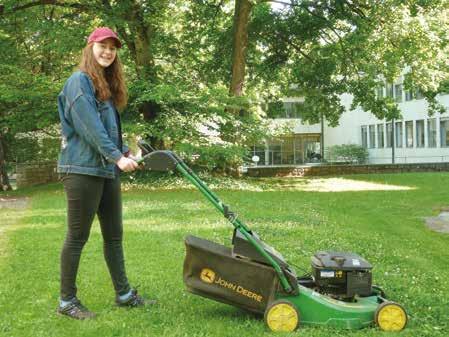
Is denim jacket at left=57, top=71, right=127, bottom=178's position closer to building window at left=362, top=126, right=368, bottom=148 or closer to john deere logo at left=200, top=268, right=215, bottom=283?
john deere logo at left=200, top=268, right=215, bottom=283

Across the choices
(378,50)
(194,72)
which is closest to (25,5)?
(194,72)

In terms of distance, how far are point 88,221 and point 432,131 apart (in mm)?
38898

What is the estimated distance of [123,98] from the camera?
508 centimetres

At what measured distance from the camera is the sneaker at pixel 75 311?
501cm

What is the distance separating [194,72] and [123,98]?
21.4 m

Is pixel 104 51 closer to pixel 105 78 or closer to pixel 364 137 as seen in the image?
pixel 105 78

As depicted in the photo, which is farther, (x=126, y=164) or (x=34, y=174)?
(x=34, y=174)

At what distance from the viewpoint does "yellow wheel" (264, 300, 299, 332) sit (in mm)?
4633

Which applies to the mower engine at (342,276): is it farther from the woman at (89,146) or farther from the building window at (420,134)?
the building window at (420,134)

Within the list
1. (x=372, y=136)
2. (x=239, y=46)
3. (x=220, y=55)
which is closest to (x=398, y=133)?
(x=372, y=136)

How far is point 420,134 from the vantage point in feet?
140

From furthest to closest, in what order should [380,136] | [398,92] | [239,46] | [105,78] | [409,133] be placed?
1. [380,136]
2. [398,92]
3. [409,133]
4. [239,46]
5. [105,78]

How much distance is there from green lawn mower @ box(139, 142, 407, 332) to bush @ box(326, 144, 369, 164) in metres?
46.1

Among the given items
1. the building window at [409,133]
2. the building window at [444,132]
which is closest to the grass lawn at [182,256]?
the building window at [444,132]
